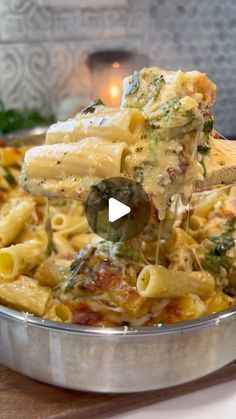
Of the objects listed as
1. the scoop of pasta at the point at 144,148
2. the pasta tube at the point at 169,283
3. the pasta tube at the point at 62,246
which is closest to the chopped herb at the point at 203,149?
the scoop of pasta at the point at 144,148

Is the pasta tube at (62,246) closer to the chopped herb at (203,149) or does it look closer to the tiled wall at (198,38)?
the chopped herb at (203,149)

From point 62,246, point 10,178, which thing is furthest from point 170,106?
point 10,178

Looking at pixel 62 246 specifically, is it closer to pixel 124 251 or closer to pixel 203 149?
pixel 124 251

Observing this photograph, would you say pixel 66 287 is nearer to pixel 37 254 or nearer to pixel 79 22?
pixel 37 254

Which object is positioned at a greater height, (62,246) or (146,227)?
(146,227)

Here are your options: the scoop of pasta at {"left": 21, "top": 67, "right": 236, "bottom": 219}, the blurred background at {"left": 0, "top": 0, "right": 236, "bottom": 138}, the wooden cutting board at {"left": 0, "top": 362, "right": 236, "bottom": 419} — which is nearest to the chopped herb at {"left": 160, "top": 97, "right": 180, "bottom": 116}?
the scoop of pasta at {"left": 21, "top": 67, "right": 236, "bottom": 219}

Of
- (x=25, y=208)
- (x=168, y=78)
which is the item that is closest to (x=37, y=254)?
(x=25, y=208)
